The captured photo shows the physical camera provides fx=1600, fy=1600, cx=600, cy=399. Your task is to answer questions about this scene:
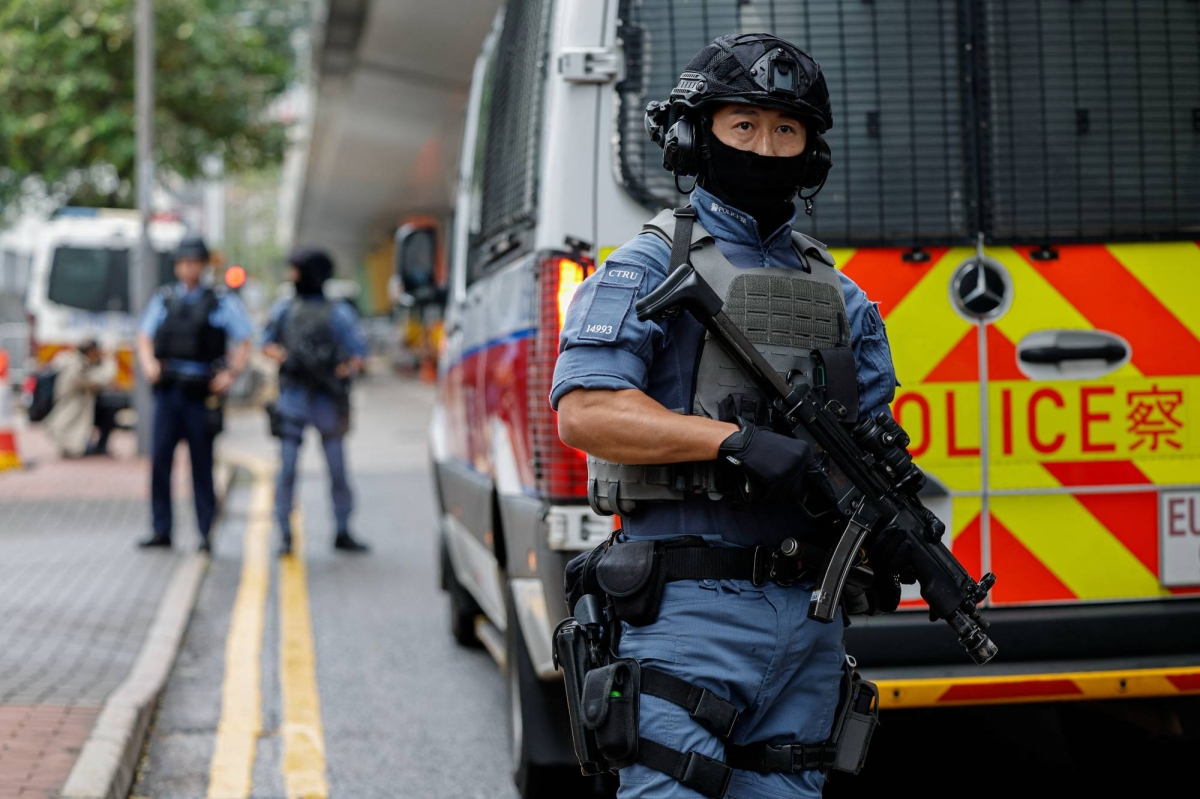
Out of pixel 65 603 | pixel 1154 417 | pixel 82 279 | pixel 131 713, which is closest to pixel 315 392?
pixel 65 603

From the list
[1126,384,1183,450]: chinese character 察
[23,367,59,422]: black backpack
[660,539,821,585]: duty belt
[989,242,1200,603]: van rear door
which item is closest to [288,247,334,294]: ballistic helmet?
[989,242,1200,603]: van rear door

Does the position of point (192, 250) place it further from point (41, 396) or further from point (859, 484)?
point (41, 396)

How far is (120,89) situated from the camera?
900 inches

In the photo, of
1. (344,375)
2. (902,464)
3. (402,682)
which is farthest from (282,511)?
(902,464)

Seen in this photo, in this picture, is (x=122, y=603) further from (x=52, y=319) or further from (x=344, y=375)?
(x=52, y=319)

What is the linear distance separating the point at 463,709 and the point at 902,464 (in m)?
3.52

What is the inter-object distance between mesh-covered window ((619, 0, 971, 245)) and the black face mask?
47.1 inches

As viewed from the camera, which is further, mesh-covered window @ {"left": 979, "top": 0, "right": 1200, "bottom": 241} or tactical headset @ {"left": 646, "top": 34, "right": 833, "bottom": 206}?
mesh-covered window @ {"left": 979, "top": 0, "right": 1200, "bottom": 241}

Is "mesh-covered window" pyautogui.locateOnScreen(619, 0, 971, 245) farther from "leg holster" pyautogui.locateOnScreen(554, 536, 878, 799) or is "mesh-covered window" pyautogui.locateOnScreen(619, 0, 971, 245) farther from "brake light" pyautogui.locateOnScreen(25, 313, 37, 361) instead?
"brake light" pyautogui.locateOnScreen(25, 313, 37, 361)

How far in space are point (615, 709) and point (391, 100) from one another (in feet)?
90.0

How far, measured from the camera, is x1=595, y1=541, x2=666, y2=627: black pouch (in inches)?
105

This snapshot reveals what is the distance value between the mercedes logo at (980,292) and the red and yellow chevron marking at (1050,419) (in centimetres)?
2

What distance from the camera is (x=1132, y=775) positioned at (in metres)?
4.78

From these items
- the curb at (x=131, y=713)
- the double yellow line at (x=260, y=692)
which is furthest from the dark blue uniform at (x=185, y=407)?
the curb at (x=131, y=713)
